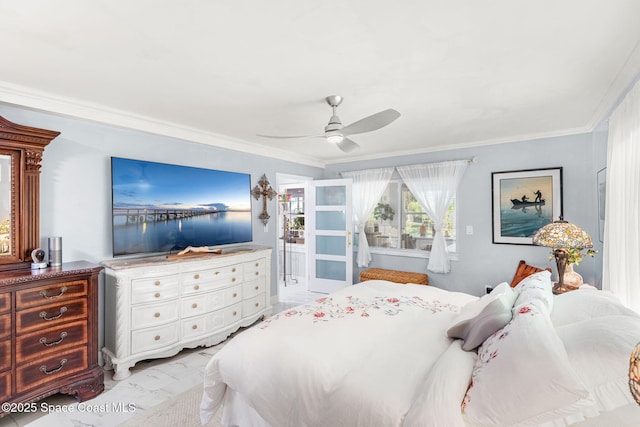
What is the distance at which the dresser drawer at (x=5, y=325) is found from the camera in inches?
80.7

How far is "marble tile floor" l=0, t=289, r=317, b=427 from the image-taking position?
2.16 m

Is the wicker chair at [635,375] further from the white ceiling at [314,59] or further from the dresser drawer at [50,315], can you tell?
the dresser drawer at [50,315]

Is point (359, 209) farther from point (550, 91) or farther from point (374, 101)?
point (550, 91)

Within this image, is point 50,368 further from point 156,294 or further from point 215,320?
point 215,320

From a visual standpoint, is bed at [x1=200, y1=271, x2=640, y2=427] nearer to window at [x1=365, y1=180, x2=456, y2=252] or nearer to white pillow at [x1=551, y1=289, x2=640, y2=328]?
white pillow at [x1=551, y1=289, x2=640, y2=328]

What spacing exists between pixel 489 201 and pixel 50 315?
16.0 ft

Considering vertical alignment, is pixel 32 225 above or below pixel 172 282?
above

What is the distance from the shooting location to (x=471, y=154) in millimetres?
4363

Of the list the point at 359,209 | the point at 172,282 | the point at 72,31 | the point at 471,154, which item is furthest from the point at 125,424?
the point at 471,154

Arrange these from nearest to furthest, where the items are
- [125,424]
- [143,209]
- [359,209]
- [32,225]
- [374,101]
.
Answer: [125,424] < [32,225] < [374,101] < [143,209] < [359,209]

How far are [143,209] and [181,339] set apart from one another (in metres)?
1.40

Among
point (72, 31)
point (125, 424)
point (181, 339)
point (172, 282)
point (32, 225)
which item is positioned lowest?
point (125, 424)

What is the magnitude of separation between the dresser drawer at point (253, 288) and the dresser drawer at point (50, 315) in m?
1.63

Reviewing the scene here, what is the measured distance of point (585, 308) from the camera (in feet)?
5.34
